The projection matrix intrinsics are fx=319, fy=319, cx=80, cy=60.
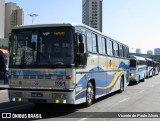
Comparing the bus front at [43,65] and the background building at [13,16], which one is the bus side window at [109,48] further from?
the background building at [13,16]

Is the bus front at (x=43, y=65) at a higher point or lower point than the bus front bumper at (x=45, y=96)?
higher

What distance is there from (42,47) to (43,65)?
64 cm

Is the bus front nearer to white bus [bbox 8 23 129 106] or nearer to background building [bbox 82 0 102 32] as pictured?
white bus [bbox 8 23 129 106]

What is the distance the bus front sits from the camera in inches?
430

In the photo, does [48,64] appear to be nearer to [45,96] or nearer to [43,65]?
[43,65]

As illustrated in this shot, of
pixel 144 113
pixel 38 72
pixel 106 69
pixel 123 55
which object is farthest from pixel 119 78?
pixel 38 72

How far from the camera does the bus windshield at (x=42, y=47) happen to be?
11.0 metres

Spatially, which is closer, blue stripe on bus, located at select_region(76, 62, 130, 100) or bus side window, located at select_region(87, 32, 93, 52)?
blue stripe on bus, located at select_region(76, 62, 130, 100)

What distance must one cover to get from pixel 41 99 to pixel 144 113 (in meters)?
3.75

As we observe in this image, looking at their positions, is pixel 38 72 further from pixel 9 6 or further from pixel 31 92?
pixel 9 6

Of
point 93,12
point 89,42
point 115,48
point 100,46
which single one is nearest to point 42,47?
point 89,42

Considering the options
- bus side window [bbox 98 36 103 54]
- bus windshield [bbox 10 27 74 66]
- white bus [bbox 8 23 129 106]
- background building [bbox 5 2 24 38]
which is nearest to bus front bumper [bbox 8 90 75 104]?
white bus [bbox 8 23 129 106]

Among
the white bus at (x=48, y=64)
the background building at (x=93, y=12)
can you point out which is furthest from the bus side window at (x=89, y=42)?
the background building at (x=93, y=12)

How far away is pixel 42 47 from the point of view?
1121 centimetres
